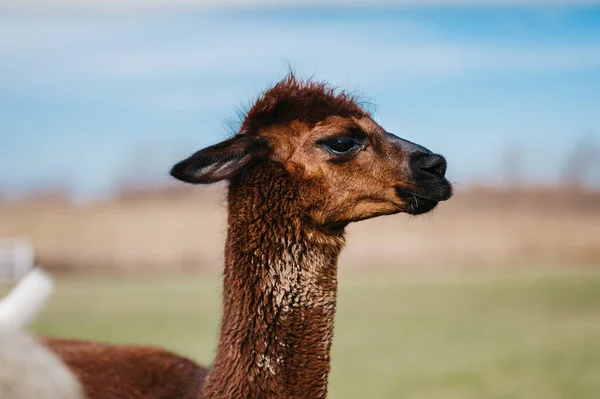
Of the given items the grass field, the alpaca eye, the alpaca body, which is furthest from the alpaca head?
the grass field

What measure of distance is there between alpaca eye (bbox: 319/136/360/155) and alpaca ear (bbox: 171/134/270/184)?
0.29 metres

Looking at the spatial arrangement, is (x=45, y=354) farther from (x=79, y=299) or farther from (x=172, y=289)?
(x=172, y=289)

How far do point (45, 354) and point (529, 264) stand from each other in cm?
2757

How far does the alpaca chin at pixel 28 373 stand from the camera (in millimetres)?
3311

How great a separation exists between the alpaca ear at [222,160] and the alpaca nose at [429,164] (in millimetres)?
724

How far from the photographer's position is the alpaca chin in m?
3.31

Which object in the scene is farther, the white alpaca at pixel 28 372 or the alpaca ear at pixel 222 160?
the alpaca ear at pixel 222 160

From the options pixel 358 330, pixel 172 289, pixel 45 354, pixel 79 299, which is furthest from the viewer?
→ pixel 172 289

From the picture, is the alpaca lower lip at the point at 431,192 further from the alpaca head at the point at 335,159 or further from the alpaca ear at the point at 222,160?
the alpaca ear at the point at 222,160

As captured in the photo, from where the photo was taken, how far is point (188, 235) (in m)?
33.2

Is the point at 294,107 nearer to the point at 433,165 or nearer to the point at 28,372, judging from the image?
the point at 433,165

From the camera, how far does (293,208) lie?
3.93m

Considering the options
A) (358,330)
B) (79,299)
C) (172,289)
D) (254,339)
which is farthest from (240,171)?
(172,289)

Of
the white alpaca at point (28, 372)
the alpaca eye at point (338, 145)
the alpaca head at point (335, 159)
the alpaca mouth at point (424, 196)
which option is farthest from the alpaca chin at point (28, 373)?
the alpaca mouth at point (424, 196)
